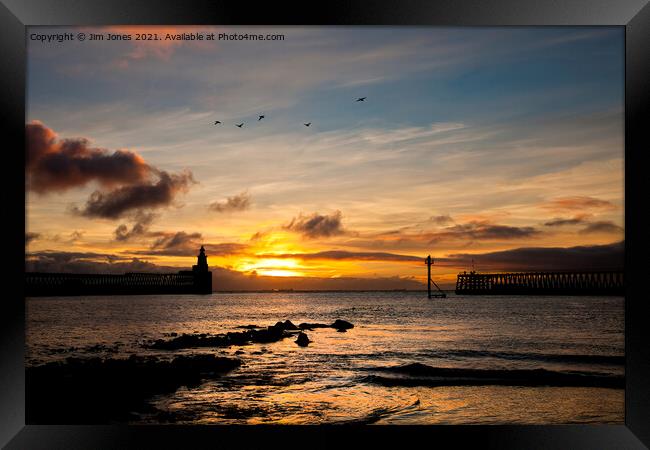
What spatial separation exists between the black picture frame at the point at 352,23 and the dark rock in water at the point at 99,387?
91.4 inches

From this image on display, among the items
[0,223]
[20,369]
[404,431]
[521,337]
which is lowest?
[521,337]

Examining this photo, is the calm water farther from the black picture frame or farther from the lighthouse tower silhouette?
the lighthouse tower silhouette

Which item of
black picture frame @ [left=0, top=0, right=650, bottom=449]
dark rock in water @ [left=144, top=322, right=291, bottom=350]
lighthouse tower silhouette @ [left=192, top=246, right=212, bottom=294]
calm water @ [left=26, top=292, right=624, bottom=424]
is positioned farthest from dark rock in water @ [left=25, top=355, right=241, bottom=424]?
lighthouse tower silhouette @ [left=192, top=246, right=212, bottom=294]

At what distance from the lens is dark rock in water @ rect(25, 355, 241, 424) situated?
28.4 feet

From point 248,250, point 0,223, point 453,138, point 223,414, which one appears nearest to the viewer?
point 0,223

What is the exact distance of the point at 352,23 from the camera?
605 cm

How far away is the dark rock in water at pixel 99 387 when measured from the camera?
866 centimetres

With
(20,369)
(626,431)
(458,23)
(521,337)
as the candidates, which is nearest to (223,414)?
(20,369)

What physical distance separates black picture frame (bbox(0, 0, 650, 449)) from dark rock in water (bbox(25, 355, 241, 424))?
2321mm

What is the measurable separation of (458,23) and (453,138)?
1058 cm

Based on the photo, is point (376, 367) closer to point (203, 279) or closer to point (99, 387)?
point (99, 387)

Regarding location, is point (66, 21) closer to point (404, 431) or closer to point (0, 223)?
point (0, 223)

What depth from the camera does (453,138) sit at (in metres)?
16.4

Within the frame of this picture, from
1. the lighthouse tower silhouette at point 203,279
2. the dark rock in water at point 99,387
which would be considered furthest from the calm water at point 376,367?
the lighthouse tower silhouette at point 203,279
